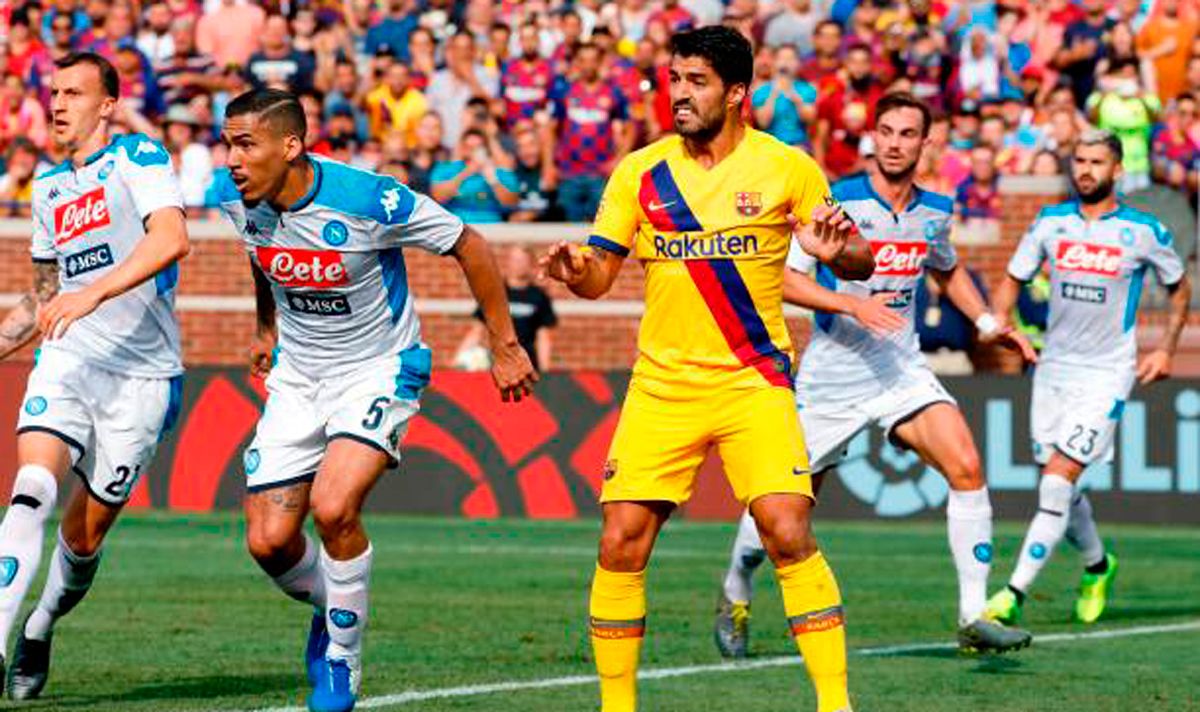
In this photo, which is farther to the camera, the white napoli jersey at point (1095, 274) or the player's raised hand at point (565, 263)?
the white napoli jersey at point (1095, 274)

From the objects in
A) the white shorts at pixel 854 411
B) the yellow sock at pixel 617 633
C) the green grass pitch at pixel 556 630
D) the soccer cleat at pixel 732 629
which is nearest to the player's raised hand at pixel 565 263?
the yellow sock at pixel 617 633

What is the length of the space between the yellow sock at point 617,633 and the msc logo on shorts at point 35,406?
2.47 metres

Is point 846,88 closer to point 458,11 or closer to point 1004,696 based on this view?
point 458,11

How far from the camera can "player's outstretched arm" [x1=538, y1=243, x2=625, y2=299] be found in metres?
8.52

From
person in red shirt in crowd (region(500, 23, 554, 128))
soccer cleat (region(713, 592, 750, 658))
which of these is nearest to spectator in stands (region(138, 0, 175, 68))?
person in red shirt in crowd (region(500, 23, 554, 128))

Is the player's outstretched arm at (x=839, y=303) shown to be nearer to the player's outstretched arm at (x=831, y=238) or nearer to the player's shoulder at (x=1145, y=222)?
the player's outstretched arm at (x=831, y=238)

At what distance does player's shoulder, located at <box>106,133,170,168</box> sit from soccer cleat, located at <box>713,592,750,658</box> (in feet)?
11.8

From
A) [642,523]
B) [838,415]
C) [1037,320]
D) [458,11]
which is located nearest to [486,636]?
[838,415]

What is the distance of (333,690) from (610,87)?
16.4 metres

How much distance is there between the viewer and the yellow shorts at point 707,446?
8898 millimetres

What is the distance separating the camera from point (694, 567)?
1698 cm

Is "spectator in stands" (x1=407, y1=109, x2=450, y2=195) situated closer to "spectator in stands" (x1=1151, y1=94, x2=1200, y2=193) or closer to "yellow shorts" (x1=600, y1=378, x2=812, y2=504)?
"spectator in stands" (x1=1151, y1=94, x2=1200, y2=193)

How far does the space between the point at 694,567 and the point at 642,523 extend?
8.15m

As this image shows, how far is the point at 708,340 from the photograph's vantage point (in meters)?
8.98
